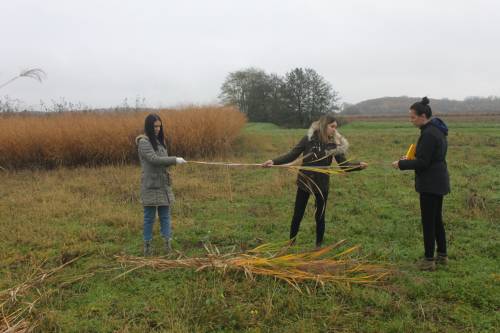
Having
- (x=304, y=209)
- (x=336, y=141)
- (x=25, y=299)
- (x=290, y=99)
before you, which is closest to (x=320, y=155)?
(x=336, y=141)

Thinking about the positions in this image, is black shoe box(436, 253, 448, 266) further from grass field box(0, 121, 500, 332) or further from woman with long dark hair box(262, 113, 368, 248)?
woman with long dark hair box(262, 113, 368, 248)

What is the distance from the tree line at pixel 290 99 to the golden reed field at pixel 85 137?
17.8 metres

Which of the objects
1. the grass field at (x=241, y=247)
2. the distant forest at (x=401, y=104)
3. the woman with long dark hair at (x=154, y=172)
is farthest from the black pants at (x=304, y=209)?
the distant forest at (x=401, y=104)

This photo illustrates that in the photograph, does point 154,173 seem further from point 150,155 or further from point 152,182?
point 150,155

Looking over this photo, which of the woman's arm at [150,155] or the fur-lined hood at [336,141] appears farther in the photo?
the fur-lined hood at [336,141]

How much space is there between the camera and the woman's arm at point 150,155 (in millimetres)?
4289

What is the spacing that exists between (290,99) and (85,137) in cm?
2227

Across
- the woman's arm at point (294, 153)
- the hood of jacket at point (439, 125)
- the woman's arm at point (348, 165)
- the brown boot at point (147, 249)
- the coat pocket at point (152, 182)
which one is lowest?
the brown boot at point (147, 249)

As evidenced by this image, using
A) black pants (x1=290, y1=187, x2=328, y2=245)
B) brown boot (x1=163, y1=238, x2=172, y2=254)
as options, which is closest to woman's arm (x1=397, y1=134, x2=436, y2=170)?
black pants (x1=290, y1=187, x2=328, y2=245)

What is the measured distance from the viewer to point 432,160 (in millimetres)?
3891

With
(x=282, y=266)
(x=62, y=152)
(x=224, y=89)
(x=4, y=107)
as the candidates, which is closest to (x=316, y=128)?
(x=282, y=266)

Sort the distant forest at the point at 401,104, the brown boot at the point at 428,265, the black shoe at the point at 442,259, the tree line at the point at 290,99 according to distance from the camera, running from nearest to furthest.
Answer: the brown boot at the point at 428,265 < the black shoe at the point at 442,259 < the tree line at the point at 290,99 < the distant forest at the point at 401,104

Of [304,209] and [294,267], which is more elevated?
[304,209]

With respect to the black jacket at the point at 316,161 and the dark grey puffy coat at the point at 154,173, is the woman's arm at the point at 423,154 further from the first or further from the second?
the dark grey puffy coat at the point at 154,173
